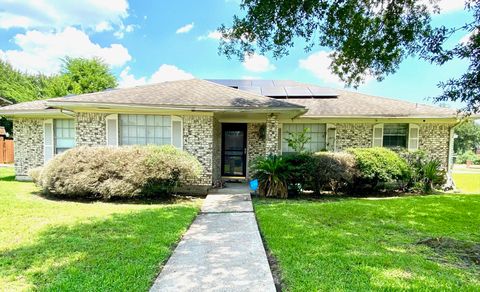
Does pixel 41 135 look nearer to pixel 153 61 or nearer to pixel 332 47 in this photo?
pixel 332 47

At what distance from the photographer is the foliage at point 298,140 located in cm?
1038

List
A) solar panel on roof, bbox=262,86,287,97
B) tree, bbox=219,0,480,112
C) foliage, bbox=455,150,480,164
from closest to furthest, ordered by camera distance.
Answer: tree, bbox=219,0,480,112, solar panel on roof, bbox=262,86,287,97, foliage, bbox=455,150,480,164

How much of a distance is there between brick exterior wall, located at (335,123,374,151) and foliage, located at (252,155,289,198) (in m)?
3.95

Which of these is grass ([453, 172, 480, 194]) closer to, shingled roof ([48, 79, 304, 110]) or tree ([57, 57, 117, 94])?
shingled roof ([48, 79, 304, 110])

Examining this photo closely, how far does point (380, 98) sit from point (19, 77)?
126 ft

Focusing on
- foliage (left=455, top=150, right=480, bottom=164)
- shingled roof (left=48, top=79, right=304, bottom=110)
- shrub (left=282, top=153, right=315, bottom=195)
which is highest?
shingled roof (left=48, top=79, right=304, bottom=110)

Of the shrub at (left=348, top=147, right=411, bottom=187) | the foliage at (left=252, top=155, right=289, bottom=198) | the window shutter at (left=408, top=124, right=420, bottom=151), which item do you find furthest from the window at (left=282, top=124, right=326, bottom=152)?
the window shutter at (left=408, top=124, right=420, bottom=151)

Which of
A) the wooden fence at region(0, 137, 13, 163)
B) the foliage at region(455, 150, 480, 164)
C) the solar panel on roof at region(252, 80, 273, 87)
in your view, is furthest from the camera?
the foliage at region(455, 150, 480, 164)

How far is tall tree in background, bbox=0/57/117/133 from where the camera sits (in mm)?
26103

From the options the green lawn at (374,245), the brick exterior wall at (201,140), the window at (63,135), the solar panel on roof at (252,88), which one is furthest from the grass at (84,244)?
the solar panel on roof at (252,88)

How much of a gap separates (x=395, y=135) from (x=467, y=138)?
45317mm

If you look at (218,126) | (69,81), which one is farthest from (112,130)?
(69,81)

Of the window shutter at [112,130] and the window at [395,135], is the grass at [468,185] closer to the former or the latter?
the window at [395,135]

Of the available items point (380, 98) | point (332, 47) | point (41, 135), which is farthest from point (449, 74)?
point (41, 135)
